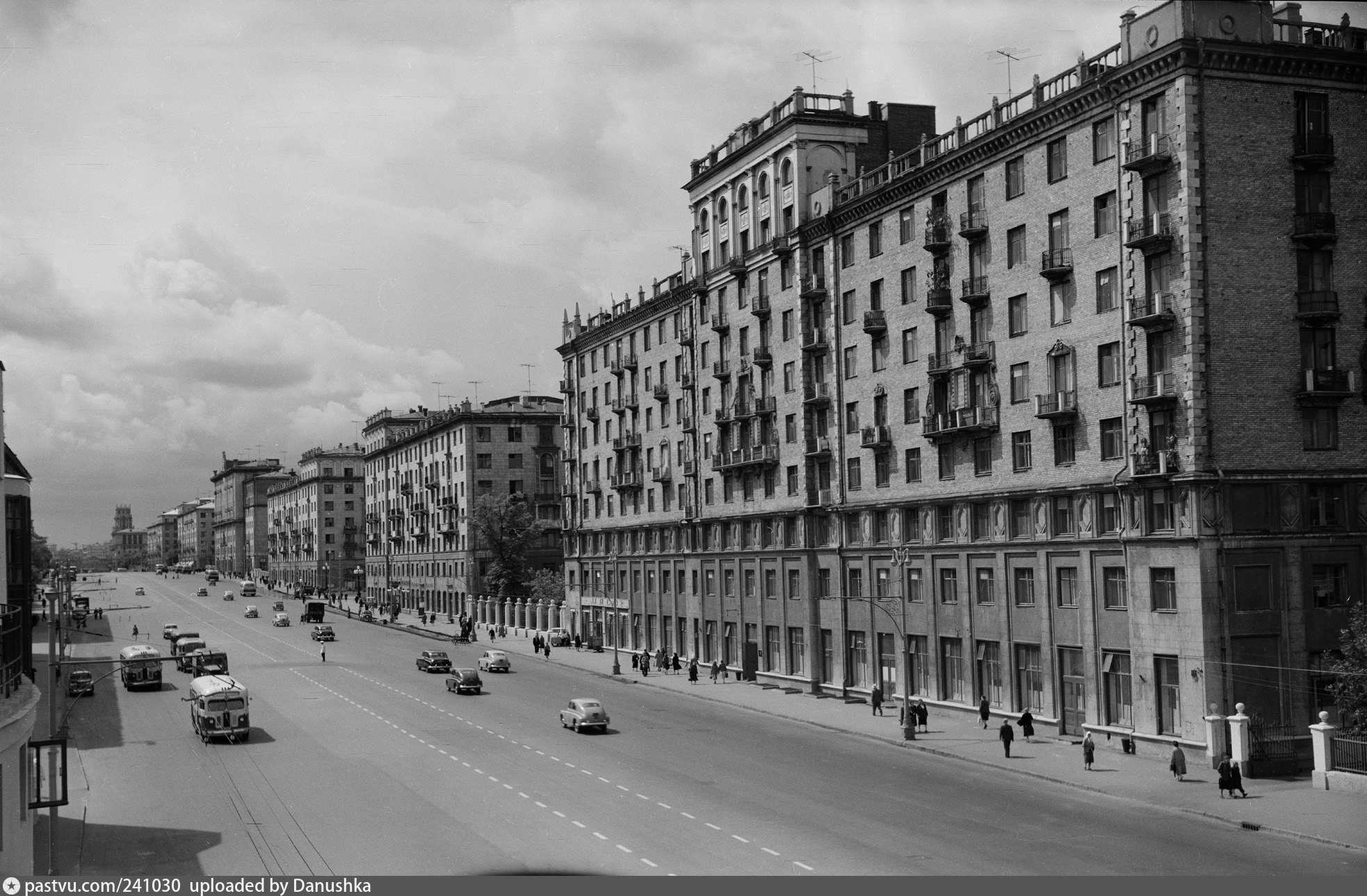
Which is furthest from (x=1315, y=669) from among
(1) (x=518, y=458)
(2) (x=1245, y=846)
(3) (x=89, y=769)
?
(1) (x=518, y=458)

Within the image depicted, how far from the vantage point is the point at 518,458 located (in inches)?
5630

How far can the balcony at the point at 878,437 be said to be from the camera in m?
63.8

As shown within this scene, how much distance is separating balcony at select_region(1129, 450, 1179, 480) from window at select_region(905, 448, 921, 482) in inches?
613

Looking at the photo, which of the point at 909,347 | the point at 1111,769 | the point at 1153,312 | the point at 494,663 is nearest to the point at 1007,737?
the point at 1111,769

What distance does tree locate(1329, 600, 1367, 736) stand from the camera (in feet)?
130

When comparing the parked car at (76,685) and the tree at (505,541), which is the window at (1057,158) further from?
the tree at (505,541)

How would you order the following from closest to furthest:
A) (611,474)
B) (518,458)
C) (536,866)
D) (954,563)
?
(536,866) → (954,563) → (611,474) → (518,458)

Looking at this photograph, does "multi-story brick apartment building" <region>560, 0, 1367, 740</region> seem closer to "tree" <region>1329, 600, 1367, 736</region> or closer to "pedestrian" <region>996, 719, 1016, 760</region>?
"tree" <region>1329, 600, 1367, 736</region>

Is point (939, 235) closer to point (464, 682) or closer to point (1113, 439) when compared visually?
point (1113, 439)

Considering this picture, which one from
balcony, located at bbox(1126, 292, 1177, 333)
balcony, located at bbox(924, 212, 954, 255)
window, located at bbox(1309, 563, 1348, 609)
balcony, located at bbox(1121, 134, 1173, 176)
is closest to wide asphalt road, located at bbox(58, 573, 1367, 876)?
window, located at bbox(1309, 563, 1348, 609)

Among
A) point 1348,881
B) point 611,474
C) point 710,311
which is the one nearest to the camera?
point 1348,881

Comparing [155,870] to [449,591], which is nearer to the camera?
[155,870]

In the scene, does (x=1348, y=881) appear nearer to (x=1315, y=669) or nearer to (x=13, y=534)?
(x=1315, y=669)

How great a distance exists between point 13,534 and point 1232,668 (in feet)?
189
